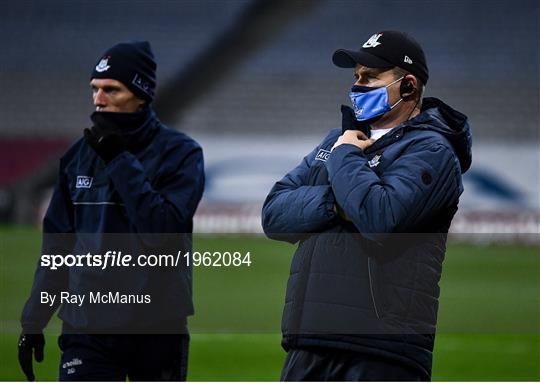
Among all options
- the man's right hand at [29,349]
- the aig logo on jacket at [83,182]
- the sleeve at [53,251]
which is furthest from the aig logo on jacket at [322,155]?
the man's right hand at [29,349]

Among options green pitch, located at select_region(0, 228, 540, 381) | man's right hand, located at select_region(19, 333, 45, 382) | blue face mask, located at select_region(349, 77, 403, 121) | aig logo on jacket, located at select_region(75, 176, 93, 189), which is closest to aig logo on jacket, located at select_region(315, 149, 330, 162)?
blue face mask, located at select_region(349, 77, 403, 121)

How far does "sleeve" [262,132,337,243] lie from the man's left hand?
146mm

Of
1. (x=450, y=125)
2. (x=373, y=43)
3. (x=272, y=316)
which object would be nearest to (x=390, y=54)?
(x=373, y=43)

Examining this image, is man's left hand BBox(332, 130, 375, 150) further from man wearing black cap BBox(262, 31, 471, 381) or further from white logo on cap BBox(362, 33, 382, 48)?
white logo on cap BBox(362, 33, 382, 48)

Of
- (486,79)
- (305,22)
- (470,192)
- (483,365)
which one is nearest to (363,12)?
(305,22)

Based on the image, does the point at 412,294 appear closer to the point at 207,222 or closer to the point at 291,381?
the point at 291,381

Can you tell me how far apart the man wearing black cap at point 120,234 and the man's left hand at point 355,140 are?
Result: 2.91 ft

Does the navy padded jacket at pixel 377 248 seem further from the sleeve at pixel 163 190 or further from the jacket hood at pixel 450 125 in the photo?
the sleeve at pixel 163 190

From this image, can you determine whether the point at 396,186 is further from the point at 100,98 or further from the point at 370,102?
the point at 100,98

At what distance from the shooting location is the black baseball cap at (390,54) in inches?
131

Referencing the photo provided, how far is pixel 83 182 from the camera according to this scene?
401 cm

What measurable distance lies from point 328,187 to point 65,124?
64.5ft

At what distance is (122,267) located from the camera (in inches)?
152

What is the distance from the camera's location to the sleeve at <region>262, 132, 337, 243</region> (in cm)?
318
